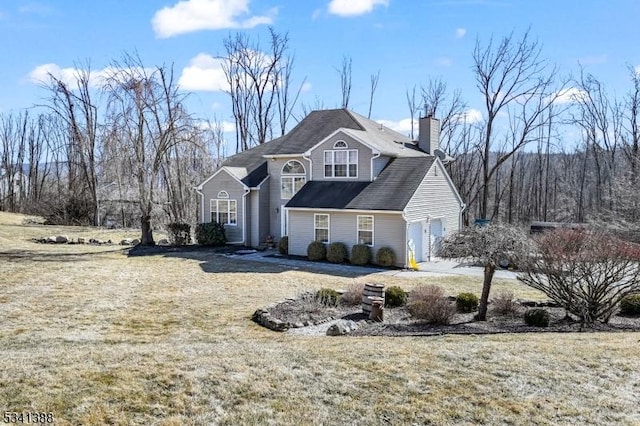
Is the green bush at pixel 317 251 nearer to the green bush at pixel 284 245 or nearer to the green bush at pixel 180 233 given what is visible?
the green bush at pixel 284 245

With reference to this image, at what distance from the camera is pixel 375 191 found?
70.0 feet

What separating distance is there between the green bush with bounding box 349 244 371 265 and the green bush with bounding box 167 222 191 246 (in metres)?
9.98

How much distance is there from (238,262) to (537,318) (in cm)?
1263

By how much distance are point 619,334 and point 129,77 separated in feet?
71.9

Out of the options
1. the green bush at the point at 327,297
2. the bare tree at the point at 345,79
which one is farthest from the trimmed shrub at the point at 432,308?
the bare tree at the point at 345,79

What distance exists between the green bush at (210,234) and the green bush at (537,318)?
16947 millimetres

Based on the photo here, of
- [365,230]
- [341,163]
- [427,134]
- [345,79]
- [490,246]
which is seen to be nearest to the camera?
[490,246]

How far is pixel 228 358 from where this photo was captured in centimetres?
724

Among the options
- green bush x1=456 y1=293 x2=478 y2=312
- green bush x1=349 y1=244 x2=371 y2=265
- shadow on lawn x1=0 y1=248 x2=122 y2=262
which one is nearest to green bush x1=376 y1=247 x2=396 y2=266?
green bush x1=349 y1=244 x2=371 y2=265

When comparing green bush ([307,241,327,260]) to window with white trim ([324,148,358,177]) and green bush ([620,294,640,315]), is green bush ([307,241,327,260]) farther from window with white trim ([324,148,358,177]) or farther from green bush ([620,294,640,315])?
green bush ([620,294,640,315])

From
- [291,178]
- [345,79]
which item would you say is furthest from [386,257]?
[345,79]

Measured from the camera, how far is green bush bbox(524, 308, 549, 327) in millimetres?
11094

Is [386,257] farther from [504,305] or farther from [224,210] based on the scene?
[224,210]

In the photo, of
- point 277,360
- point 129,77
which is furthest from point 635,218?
point 129,77
